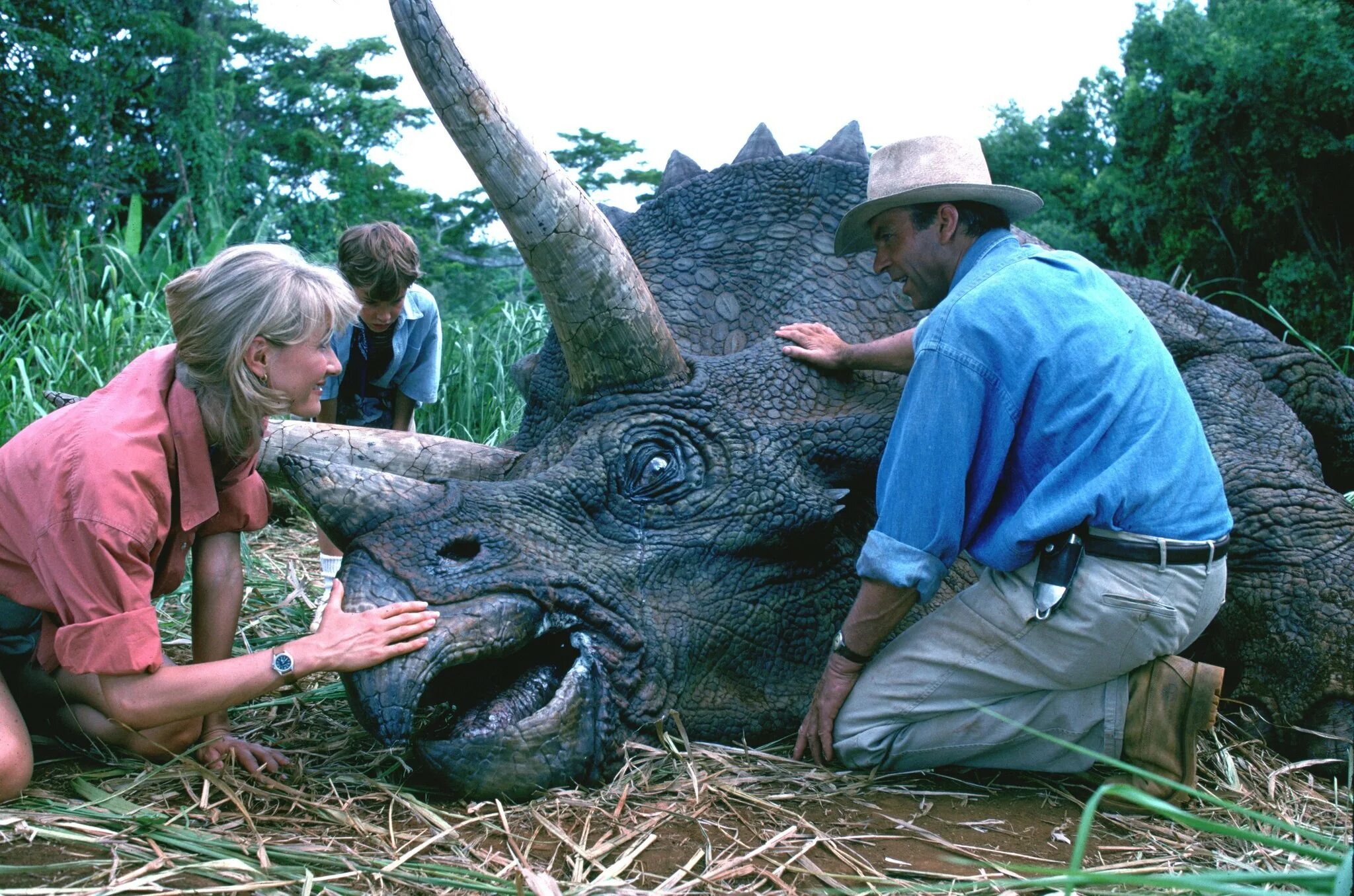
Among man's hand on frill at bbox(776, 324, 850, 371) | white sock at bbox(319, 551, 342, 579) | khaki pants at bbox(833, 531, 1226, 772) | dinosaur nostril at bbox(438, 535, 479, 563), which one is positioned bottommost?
white sock at bbox(319, 551, 342, 579)

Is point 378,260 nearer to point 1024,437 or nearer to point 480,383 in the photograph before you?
point 1024,437

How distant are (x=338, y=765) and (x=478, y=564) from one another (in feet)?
2.26

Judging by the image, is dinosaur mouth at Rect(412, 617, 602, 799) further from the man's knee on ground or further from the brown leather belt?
the brown leather belt

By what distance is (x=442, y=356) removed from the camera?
8117 mm

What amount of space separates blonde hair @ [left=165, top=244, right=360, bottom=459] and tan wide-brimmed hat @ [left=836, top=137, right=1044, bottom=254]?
58.2 inches

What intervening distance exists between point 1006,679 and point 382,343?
336 centimetres

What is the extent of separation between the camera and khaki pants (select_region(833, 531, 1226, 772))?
3.01 m

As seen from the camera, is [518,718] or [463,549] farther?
[463,549]

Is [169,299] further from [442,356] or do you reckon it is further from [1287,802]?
[442,356]

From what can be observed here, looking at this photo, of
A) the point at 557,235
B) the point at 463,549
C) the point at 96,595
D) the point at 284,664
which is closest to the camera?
the point at 96,595

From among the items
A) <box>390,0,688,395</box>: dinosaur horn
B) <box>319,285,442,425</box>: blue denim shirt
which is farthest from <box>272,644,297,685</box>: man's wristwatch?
<box>319,285,442,425</box>: blue denim shirt

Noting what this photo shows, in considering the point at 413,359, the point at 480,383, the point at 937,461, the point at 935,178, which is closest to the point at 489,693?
the point at 937,461

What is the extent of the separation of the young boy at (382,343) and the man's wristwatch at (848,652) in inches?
99.2

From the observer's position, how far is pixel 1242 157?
1221cm
